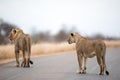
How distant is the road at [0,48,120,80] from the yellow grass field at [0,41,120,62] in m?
0.14

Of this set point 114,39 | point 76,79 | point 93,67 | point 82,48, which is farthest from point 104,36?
point 76,79

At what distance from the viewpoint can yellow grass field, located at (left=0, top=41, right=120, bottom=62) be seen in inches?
328

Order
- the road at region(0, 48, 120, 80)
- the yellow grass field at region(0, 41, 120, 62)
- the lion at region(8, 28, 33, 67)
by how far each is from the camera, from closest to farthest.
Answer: the road at region(0, 48, 120, 80) < the lion at region(8, 28, 33, 67) < the yellow grass field at region(0, 41, 120, 62)

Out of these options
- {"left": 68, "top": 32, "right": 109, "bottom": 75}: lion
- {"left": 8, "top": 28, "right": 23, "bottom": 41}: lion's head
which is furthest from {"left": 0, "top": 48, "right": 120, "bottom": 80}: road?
{"left": 8, "top": 28, "right": 23, "bottom": 41}: lion's head

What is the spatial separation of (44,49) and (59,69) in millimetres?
2035

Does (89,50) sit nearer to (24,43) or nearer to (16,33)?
(24,43)

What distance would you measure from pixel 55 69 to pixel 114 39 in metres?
1.27

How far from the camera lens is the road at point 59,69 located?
6176 millimetres

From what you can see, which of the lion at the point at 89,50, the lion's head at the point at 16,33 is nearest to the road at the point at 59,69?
the lion at the point at 89,50

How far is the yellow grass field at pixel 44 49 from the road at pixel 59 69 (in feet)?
0.47

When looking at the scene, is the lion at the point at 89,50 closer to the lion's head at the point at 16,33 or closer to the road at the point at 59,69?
the road at the point at 59,69

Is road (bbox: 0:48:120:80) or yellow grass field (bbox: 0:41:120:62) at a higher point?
yellow grass field (bbox: 0:41:120:62)

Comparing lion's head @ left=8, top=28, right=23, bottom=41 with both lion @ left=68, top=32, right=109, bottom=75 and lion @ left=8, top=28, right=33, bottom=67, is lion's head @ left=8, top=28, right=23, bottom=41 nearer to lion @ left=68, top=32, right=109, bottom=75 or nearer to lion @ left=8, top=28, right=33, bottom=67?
lion @ left=8, top=28, right=33, bottom=67

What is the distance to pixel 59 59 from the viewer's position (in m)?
8.23
